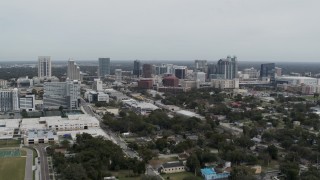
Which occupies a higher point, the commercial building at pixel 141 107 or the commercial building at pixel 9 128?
the commercial building at pixel 141 107

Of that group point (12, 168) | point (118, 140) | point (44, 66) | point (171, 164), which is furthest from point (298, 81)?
point (12, 168)

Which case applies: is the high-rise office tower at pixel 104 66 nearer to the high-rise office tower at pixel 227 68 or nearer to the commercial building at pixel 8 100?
the high-rise office tower at pixel 227 68

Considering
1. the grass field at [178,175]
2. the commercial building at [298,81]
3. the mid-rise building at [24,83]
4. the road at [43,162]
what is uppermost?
the commercial building at [298,81]

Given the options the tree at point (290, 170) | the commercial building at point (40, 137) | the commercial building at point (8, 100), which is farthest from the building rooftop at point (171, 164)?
the commercial building at point (8, 100)

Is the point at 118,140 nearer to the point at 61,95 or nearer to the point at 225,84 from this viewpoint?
the point at 61,95

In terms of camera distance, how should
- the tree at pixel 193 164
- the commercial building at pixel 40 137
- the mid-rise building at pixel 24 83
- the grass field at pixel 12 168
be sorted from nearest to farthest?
1. the grass field at pixel 12 168
2. the tree at pixel 193 164
3. the commercial building at pixel 40 137
4. the mid-rise building at pixel 24 83

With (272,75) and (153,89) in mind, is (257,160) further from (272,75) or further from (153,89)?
(272,75)
